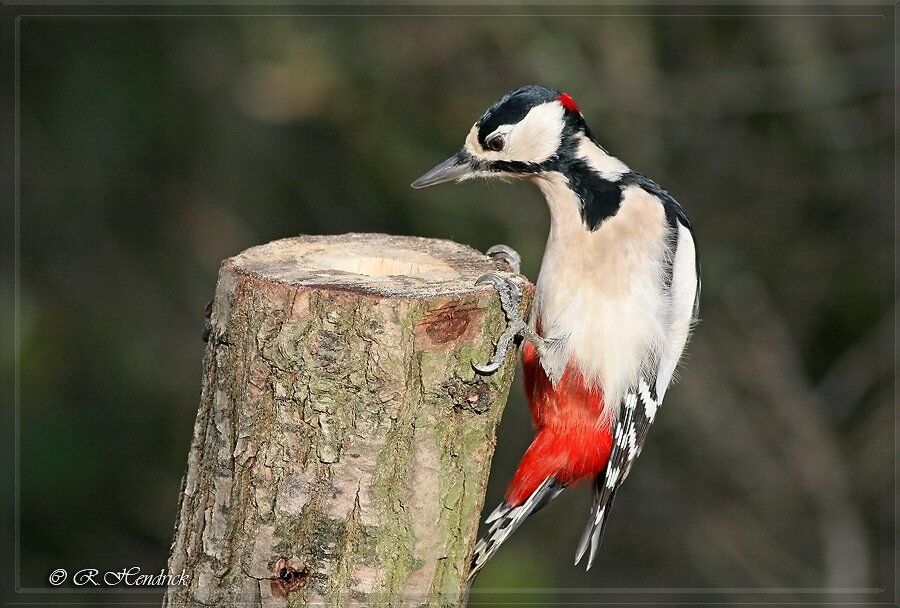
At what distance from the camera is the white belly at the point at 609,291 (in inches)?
112

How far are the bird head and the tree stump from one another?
2.44ft

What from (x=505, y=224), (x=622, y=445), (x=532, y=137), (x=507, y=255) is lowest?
(x=622, y=445)

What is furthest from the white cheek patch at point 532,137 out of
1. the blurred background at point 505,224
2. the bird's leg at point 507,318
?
the blurred background at point 505,224

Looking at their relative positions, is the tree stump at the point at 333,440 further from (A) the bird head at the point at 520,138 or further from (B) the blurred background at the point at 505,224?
(B) the blurred background at the point at 505,224

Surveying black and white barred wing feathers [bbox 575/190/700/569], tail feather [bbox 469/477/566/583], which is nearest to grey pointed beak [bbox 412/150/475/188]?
black and white barred wing feathers [bbox 575/190/700/569]

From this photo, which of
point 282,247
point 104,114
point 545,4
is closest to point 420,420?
point 282,247

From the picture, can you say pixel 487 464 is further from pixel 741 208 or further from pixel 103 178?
pixel 103 178

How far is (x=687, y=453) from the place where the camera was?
211 inches

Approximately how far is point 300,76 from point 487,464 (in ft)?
9.50

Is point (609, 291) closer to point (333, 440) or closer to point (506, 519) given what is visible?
point (506, 519)

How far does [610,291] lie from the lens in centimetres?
284

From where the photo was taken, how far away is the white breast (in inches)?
112

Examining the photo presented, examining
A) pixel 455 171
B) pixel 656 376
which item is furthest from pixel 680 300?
pixel 455 171

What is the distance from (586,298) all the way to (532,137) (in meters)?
0.47
